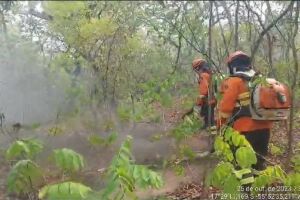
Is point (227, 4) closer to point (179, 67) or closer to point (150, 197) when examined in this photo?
point (150, 197)

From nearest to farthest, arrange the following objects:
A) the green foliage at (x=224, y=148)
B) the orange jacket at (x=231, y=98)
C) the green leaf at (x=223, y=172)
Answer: the green leaf at (x=223, y=172) → the green foliage at (x=224, y=148) → the orange jacket at (x=231, y=98)

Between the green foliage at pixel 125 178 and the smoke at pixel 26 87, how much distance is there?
5.74 feet

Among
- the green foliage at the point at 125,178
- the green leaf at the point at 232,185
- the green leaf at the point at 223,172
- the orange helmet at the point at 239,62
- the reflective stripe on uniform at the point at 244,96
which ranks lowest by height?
the green leaf at the point at 232,185

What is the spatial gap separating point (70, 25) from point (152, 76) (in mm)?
4905

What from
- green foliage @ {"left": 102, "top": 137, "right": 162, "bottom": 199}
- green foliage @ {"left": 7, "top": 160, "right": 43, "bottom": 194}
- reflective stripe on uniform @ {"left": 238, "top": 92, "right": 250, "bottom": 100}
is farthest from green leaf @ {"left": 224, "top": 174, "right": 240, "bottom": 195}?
reflective stripe on uniform @ {"left": 238, "top": 92, "right": 250, "bottom": 100}

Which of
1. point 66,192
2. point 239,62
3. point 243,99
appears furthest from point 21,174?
point 239,62

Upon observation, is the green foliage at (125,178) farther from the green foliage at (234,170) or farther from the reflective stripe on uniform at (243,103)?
the reflective stripe on uniform at (243,103)

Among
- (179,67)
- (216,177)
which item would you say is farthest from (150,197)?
(179,67)

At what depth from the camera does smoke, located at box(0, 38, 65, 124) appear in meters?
4.22

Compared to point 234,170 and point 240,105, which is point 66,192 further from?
point 240,105

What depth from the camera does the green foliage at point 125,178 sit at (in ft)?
7.37

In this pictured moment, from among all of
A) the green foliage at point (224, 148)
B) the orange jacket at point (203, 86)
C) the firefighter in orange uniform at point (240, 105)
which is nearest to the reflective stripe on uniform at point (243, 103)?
the firefighter in orange uniform at point (240, 105)

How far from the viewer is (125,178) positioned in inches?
88.7

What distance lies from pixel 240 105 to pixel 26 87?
2.40 m
